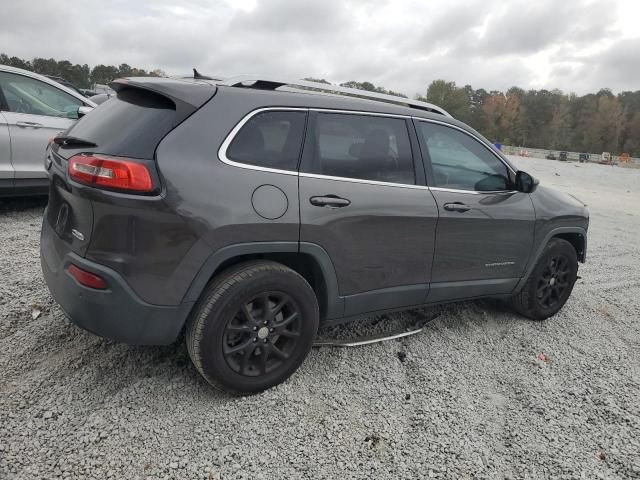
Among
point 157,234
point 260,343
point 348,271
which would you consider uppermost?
point 157,234

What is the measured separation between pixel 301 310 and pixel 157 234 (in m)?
0.92

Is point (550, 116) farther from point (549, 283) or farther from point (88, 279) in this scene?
point (88, 279)

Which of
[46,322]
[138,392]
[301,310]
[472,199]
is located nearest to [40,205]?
[46,322]

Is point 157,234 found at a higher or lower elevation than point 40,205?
higher

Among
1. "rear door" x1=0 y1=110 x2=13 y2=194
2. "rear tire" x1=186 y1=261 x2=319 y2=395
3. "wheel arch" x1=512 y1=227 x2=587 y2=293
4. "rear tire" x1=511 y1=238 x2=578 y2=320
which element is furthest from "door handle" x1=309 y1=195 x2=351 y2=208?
"rear door" x1=0 y1=110 x2=13 y2=194

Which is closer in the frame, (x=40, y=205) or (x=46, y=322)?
(x=46, y=322)

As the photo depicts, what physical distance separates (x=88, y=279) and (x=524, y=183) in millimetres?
3156

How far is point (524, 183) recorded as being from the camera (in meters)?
3.90

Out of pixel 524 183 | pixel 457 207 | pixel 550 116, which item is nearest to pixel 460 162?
pixel 457 207

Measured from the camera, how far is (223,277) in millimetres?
2635

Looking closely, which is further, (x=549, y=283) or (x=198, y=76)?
(x=549, y=283)

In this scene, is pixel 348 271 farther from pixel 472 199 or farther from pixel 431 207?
pixel 472 199

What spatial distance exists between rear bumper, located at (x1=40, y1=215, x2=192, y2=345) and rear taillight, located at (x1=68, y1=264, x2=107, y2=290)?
0.02 m

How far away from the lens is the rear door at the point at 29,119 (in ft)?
18.3
